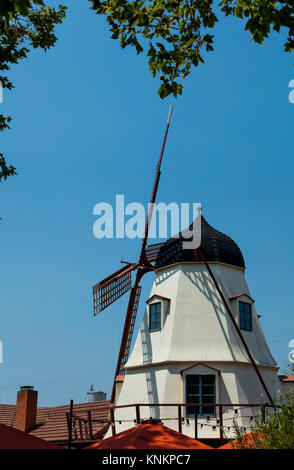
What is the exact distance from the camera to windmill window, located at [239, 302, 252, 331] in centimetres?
2148

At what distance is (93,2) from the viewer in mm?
10328

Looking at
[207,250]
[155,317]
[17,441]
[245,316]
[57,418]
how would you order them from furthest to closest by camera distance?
[57,418] → [207,250] → [155,317] → [245,316] → [17,441]

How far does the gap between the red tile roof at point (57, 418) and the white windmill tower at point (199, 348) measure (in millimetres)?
1470

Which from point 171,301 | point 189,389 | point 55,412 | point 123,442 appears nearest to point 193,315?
point 171,301

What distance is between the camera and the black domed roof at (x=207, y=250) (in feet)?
72.3

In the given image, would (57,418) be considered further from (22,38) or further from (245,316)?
(22,38)

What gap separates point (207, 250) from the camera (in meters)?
22.1

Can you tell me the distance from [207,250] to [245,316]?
3.01 metres

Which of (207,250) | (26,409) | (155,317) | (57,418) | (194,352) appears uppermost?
(207,250)

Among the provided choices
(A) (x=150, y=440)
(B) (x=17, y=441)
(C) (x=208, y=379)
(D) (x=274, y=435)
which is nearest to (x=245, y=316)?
(C) (x=208, y=379)

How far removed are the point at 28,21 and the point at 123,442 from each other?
10.4m

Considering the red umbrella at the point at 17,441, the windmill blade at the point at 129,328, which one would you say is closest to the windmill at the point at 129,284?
the windmill blade at the point at 129,328

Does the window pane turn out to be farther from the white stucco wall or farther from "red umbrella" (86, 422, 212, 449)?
"red umbrella" (86, 422, 212, 449)

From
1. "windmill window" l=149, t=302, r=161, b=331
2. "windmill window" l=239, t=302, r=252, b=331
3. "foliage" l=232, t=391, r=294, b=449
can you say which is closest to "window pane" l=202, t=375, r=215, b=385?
"windmill window" l=239, t=302, r=252, b=331
